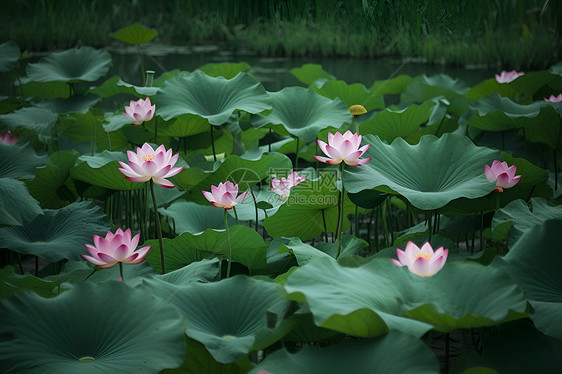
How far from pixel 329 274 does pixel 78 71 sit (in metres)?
1.89

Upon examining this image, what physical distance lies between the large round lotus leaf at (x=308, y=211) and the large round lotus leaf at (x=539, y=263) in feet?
Answer: 1.51

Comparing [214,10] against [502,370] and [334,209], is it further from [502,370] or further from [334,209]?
[502,370]

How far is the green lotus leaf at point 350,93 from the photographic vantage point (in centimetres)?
211

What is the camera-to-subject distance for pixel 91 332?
860 mm

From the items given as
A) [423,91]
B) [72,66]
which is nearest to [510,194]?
[423,91]

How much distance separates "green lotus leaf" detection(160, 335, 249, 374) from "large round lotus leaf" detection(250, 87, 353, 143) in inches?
34.1

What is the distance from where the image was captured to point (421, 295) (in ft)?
2.85

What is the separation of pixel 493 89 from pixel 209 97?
1376mm

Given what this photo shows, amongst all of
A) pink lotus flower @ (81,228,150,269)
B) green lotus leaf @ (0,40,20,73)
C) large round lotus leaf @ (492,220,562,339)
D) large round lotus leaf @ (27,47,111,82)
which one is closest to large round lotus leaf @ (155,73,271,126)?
pink lotus flower @ (81,228,150,269)

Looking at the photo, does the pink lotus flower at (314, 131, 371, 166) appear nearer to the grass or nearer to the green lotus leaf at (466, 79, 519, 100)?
the green lotus leaf at (466, 79, 519, 100)

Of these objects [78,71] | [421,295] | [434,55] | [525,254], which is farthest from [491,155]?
[434,55]

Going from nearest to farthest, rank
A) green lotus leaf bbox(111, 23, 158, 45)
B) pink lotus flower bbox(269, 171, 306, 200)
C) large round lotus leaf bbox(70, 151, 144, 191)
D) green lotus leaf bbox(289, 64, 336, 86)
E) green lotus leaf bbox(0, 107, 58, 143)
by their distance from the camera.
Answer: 1. large round lotus leaf bbox(70, 151, 144, 191)
2. pink lotus flower bbox(269, 171, 306, 200)
3. green lotus leaf bbox(0, 107, 58, 143)
4. green lotus leaf bbox(111, 23, 158, 45)
5. green lotus leaf bbox(289, 64, 336, 86)

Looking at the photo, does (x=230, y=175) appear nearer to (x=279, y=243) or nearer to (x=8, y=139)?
(x=279, y=243)

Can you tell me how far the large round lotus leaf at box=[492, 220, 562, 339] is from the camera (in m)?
0.94
